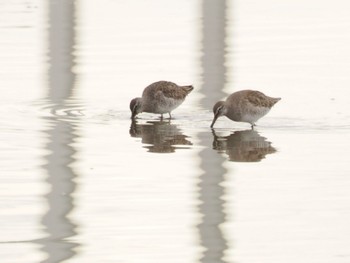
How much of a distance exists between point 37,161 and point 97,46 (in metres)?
7.28

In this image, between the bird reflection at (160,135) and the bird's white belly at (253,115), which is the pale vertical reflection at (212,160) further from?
the bird's white belly at (253,115)

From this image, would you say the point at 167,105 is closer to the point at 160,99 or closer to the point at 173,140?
the point at 160,99

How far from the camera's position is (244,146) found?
12.9m

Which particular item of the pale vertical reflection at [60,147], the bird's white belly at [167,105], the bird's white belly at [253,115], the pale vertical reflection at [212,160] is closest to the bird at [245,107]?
the bird's white belly at [253,115]

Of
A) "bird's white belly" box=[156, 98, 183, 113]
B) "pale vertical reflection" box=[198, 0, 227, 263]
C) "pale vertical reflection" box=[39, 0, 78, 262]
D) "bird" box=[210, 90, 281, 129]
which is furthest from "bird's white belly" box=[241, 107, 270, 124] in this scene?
"pale vertical reflection" box=[39, 0, 78, 262]

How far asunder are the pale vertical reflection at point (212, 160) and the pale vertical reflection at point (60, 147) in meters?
0.82

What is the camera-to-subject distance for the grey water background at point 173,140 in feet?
30.5

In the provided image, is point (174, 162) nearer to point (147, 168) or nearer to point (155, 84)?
point (147, 168)

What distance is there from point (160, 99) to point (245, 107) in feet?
3.76

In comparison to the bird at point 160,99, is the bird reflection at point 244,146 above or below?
below

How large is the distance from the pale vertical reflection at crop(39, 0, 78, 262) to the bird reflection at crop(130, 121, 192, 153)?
0.61 metres

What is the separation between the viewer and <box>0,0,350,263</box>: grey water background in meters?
9.30

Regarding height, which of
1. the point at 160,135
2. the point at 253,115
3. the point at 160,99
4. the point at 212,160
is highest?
the point at 160,99

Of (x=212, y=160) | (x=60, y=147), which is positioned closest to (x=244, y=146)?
(x=212, y=160)
